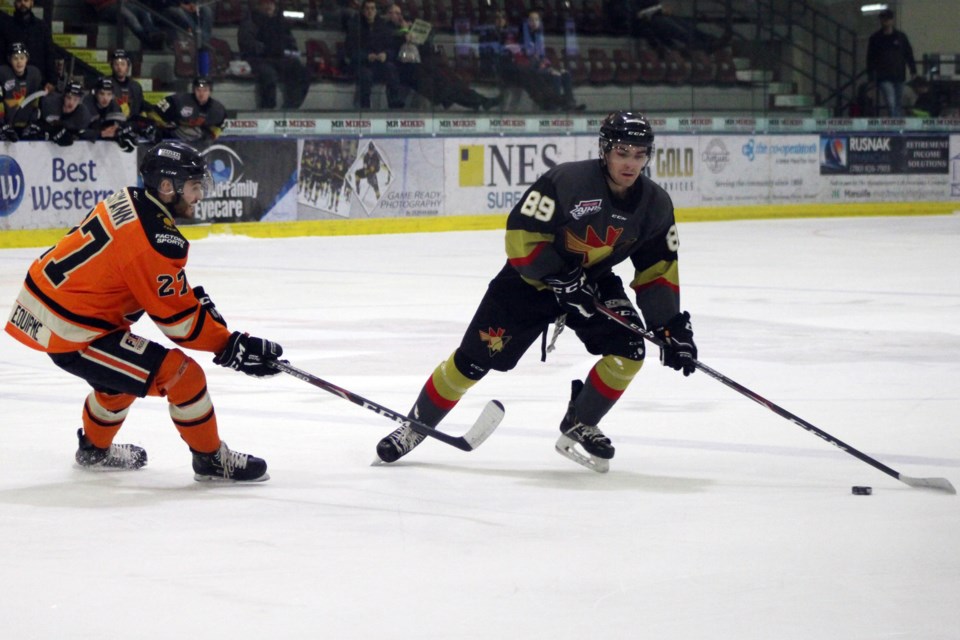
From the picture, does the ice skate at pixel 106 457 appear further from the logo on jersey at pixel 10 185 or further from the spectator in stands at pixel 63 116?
the spectator in stands at pixel 63 116

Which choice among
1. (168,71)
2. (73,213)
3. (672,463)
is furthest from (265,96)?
(672,463)

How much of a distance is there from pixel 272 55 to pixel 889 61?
24.6 ft

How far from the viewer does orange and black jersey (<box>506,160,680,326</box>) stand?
13.2ft

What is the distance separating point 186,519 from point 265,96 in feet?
33.9

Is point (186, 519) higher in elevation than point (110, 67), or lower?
lower

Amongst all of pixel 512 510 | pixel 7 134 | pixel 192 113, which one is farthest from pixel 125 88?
pixel 512 510

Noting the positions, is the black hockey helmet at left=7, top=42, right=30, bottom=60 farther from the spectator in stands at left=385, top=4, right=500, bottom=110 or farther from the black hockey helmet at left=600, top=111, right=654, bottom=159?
the black hockey helmet at left=600, top=111, right=654, bottom=159

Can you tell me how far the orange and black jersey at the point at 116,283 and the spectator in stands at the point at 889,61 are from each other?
572 inches

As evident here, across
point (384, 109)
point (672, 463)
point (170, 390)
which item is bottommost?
point (672, 463)

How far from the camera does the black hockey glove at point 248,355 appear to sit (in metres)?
3.74

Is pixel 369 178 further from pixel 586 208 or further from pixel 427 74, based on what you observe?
pixel 586 208

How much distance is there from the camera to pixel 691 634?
8.31 ft

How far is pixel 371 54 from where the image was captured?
46.2ft

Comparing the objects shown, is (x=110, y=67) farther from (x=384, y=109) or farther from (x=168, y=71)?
(x=384, y=109)
